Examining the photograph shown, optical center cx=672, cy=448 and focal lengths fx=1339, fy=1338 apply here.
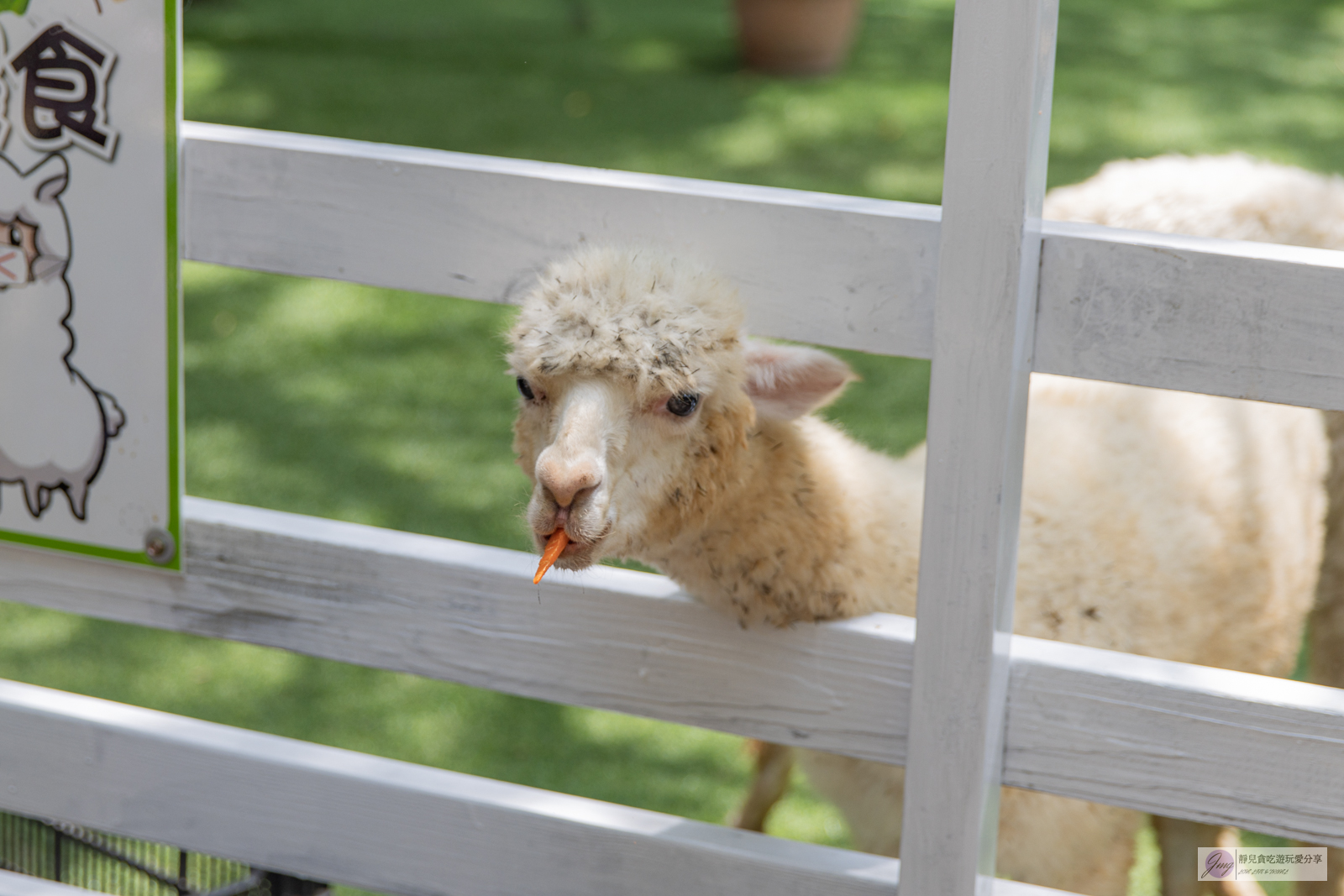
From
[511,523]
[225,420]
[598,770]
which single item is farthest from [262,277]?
[598,770]

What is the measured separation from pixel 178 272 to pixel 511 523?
6.79 ft

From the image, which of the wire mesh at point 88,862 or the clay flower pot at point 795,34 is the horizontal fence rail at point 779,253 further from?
the clay flower pot at point 795,34

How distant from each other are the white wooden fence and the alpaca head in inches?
4.3

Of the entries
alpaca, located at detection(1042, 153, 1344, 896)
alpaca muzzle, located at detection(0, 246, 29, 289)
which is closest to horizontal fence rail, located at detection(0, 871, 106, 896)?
alpaca muzzle, located at detection(0, 246, 29, 289)

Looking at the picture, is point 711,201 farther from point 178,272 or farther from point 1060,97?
point 1060,97

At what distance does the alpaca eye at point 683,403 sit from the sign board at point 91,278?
2.39 ft

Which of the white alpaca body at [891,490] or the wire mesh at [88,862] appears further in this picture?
the wire mesh at [88,862]

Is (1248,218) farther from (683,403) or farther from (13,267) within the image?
(13,267)

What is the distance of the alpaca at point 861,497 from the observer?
1423mm

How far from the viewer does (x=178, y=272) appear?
174 cm

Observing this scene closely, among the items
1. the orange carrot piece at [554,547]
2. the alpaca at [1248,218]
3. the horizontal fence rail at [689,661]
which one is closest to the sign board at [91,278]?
the horizontal fence rail at [689,661]

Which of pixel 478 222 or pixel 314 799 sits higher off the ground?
pixel 478 222

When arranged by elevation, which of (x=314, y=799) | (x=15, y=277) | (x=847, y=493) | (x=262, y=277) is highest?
(x=262, y=277)

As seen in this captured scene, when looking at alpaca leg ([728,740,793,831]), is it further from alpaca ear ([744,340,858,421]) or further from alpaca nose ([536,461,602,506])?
alpaca nose ([536,461,602,506])
